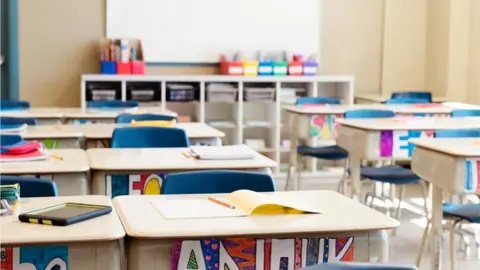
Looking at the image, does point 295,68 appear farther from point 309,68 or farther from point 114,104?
point 114,104

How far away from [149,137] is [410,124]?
175cm

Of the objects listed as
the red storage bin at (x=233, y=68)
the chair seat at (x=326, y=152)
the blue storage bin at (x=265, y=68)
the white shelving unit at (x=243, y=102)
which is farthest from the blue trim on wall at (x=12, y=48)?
the chair seat at (x=326, y=152)

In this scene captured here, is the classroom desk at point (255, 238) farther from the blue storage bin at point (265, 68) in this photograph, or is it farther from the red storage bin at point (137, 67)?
the blue storage bin at point (265, 68)

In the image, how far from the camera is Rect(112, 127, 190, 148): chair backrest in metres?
4.07

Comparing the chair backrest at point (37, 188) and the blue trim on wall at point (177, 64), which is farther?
the blue trim on wall at point (177, 64)

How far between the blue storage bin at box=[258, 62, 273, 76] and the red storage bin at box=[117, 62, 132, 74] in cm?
131

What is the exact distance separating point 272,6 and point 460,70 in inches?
80.4

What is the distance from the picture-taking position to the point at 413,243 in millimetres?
5168

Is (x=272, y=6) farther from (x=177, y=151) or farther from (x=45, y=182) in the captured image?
(x=45, y=182)

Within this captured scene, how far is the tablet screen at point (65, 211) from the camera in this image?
2029mm

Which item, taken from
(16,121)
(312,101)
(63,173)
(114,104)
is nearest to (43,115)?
(16,121)

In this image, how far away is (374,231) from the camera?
2.14 meters

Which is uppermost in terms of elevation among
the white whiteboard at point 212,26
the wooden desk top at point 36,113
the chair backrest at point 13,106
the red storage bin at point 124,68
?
the white whiteboard at point 212,26

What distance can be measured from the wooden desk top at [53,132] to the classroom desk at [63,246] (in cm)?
225
